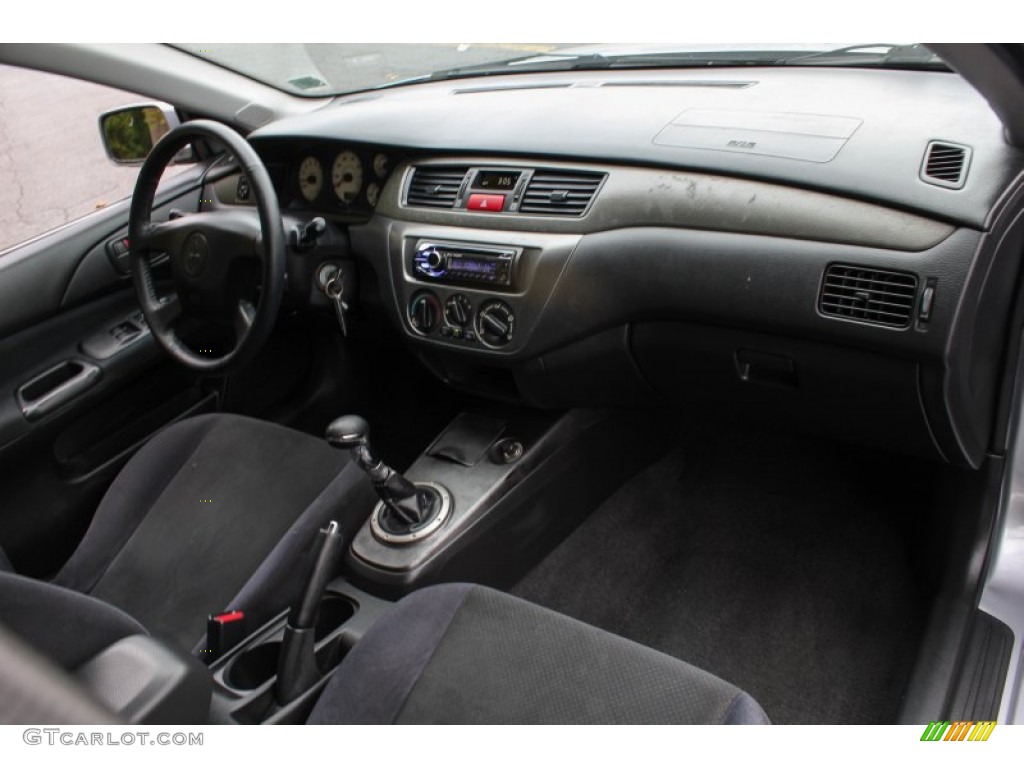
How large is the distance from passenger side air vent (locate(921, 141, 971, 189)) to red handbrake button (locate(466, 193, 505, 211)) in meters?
0.75

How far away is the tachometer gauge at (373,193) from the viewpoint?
194cm

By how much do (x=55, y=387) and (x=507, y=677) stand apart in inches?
52.1

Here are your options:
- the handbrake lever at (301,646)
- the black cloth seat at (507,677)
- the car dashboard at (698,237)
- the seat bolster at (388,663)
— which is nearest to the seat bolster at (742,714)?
the black cloth seat at (507,677)

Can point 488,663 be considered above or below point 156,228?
below

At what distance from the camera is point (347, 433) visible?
152 centimetres

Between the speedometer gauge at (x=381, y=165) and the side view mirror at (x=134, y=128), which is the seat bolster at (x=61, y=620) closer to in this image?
the speedometer gauge at (x=381, y=165)

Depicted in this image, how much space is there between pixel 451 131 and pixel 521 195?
0.89 ft

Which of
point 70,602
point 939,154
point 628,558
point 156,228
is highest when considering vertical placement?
point 939,154

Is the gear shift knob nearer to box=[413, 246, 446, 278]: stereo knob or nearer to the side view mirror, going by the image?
box=[413, 246, 446, 278]: stereo knob

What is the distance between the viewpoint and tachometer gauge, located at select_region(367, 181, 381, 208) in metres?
1.94

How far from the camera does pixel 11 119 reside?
1.88 meters

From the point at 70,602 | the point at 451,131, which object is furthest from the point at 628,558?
the point at 70,602

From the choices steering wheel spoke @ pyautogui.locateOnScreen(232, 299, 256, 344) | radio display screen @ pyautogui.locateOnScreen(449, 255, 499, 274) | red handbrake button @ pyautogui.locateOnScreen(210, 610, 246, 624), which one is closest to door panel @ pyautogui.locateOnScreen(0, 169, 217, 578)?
steering wheel spoke @ pyautogui.locateOnScreen(232, 299, 256, 344)

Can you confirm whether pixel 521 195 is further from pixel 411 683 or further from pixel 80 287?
pixel 80 287
